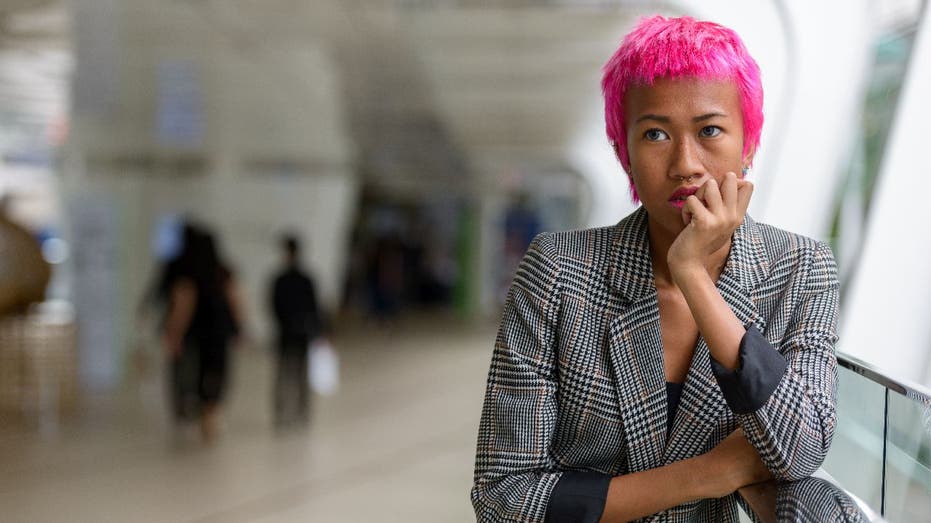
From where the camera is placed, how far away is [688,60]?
5.02 ft

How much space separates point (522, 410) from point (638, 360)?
0.20 m

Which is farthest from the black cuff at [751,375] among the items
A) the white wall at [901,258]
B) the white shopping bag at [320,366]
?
the white shopping bag at [320,366]

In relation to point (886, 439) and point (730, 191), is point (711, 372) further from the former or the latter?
point (886, 439)

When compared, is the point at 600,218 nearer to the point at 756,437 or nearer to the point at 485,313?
the point at 485,313

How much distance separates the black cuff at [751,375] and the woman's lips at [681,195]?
22 centimetres

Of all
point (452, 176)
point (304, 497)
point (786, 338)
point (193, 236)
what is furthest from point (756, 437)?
point (452, 176)

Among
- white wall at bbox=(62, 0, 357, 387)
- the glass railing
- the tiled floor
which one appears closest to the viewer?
the glass railing

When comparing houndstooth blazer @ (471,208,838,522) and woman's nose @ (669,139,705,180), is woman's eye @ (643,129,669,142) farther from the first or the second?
houndstooth blazer @ (471,208,838,522)

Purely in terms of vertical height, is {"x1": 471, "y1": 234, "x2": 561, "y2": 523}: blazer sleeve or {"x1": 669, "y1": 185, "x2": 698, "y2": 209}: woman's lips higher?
{"x1": 669, "y1": 185, "x2": 698, "y2": 209}: woman's lips

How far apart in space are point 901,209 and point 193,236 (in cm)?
673

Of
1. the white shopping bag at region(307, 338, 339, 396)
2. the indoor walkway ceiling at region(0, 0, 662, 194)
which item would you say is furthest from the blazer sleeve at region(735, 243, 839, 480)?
the white shopping bag at region(307, 338, 339, 396)

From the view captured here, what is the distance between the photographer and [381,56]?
14.1 meters

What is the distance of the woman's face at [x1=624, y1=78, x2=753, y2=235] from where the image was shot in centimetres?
154

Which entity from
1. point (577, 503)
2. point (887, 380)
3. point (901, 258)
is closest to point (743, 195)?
point (577, 503)
